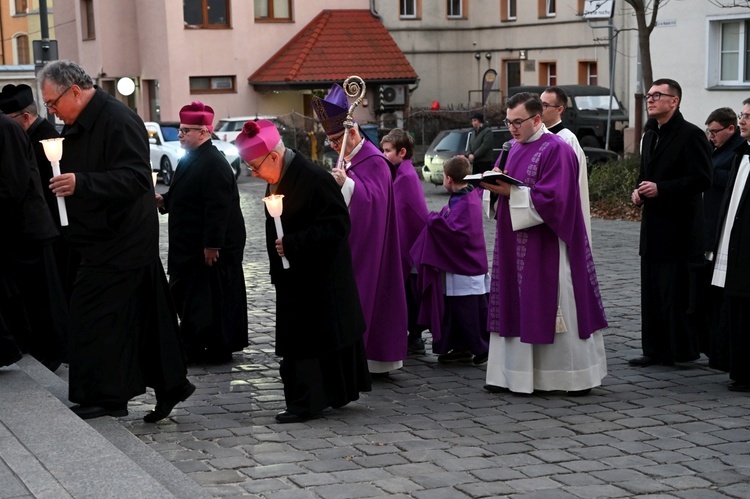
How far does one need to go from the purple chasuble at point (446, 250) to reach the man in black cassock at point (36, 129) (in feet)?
8.34

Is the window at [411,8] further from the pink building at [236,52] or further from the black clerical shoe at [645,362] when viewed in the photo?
the black clerical shoe at [645,362]

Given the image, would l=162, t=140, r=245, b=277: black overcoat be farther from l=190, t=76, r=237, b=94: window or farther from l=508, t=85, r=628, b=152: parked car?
l=190, t=76, r=237, b=94: window

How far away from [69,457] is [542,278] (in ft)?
10.9

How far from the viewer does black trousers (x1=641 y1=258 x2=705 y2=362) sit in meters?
8.42

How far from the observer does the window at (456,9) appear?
4412 cm

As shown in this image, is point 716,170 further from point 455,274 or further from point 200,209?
point 200,209

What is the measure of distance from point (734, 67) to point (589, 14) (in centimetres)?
327

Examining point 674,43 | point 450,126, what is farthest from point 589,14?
point 450,126

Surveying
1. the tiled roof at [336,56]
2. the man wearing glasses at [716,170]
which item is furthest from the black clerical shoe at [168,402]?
the tiled roof at [336,56]

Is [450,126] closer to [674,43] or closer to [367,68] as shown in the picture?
[367,68]

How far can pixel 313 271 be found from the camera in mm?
6910

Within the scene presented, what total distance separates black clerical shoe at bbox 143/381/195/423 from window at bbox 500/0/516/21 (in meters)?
37.7

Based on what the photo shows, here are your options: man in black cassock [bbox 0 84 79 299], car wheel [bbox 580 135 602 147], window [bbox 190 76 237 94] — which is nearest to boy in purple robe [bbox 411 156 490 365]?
man in black cassock [bbox 0 84 79 299]

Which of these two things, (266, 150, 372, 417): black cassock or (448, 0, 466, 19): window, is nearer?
(266, 150, 372, 417): black cassock
